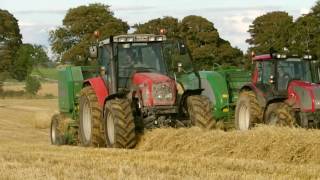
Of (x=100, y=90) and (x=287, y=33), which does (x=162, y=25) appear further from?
(x=100, y=90)

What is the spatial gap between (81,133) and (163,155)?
14.3 feet

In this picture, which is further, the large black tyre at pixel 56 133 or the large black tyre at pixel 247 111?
the large black tyre at pixel 56 133

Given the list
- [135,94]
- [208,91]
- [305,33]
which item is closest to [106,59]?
[135,94]

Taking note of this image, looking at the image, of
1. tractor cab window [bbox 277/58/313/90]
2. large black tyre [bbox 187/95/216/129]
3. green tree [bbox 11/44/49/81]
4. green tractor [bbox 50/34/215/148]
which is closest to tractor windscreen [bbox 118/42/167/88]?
green tractor [bbox 50/34/215/148]

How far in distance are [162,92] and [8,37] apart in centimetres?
5688

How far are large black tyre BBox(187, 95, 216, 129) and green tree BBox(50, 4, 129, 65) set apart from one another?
36.7 m

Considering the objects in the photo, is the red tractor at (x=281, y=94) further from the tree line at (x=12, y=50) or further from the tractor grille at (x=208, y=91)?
the tree line at (x=12, y=50)

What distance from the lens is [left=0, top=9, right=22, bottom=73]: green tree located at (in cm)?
6475

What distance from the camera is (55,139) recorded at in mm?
17375

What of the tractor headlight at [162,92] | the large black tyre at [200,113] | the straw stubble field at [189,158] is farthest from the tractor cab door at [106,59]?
the large black tyre at [200,113]

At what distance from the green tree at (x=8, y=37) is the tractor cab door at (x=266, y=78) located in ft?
171

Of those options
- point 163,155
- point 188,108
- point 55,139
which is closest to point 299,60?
point 188,108

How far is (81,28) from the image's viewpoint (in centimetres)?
5478

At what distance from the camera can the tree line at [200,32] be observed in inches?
1662
